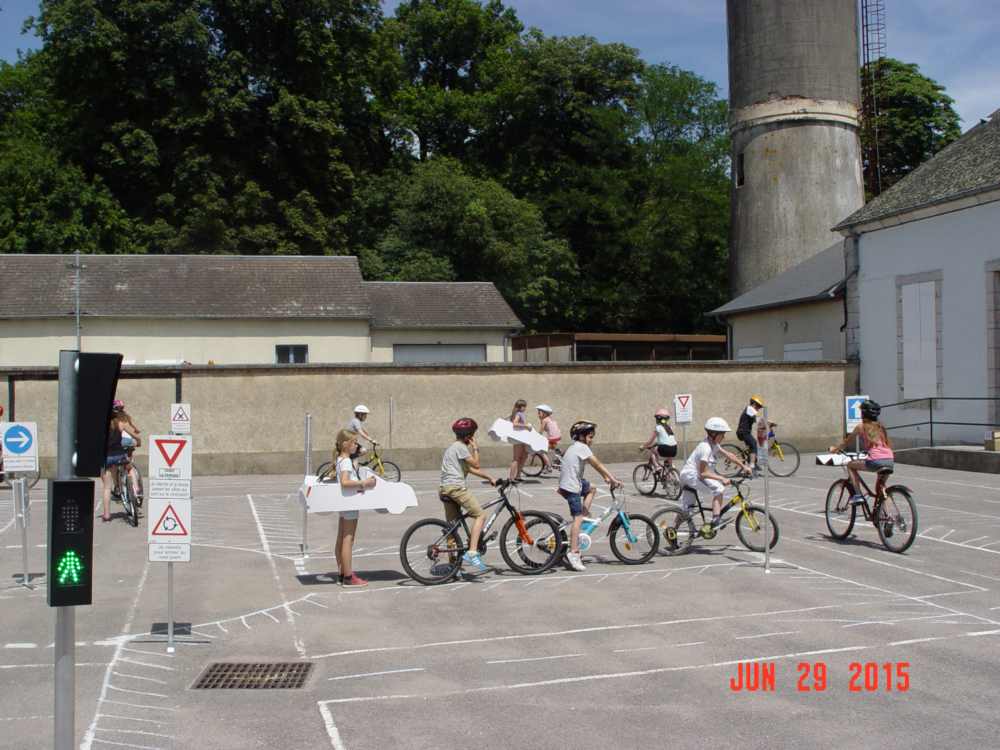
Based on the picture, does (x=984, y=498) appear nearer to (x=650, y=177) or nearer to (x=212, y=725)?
(x=212, y=725)

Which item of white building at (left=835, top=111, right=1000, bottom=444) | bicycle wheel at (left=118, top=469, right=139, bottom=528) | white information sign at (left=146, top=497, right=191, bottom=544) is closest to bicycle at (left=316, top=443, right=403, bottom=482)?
bicycle wheel at (left=118, top=469, right=139, bottom=528)

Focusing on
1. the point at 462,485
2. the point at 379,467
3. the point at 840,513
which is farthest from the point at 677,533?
the point at 379,467

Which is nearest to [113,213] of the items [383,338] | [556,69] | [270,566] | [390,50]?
[383,338]

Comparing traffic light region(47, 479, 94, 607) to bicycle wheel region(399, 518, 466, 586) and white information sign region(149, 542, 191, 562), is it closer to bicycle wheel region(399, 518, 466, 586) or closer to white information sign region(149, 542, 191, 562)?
white information sign region(149, 542, 191, 562)

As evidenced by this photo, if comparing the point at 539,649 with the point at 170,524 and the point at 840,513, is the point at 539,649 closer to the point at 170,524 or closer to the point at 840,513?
the point at 170,524

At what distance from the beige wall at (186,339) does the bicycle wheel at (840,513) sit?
2344cm

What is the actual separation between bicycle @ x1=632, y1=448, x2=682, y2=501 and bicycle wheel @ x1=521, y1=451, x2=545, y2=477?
300cm

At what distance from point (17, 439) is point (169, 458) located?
4755 mm

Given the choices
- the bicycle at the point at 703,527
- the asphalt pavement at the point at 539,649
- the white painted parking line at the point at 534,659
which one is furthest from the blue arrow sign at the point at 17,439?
the bicycle at the point at 703,527

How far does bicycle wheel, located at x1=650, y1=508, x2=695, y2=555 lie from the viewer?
1308 centimetres

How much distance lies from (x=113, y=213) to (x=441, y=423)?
2468 cm

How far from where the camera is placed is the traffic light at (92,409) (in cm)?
502

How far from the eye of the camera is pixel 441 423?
26047 mm

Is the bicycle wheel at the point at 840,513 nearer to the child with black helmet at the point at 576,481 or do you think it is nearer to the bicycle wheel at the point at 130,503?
the child with black helmet at the point at 576,481
